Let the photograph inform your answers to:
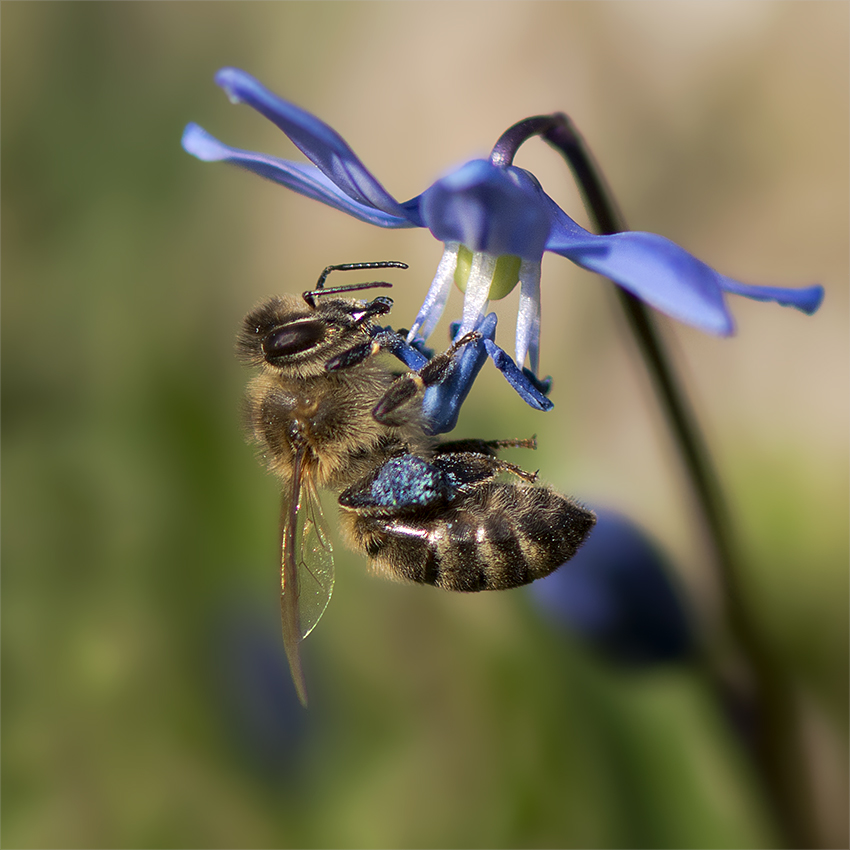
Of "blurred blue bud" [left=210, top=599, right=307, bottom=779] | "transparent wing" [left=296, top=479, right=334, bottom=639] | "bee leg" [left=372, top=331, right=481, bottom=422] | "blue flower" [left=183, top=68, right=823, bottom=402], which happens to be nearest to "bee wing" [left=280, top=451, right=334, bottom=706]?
"transparent wing" [left=296, top=479, right=334, bottom=639]

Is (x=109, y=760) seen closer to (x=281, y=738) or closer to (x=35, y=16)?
(x=281, y=738)

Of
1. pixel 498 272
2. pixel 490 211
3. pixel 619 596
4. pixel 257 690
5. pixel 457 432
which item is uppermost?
pixel 490 211

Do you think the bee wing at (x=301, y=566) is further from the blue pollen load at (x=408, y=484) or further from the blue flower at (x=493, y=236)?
→ the blue flower at (x=493, y=236)

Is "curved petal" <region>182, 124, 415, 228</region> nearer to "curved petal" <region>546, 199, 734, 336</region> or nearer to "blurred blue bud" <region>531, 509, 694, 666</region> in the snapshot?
"curved petal" <region>546, 199, 734, 336</region>

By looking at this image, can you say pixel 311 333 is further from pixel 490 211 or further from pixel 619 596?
pixel 619 596

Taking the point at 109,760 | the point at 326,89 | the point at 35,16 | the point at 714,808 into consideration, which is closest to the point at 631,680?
the point at 714,808

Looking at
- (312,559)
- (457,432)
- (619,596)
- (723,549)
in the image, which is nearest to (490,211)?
(312,559)
